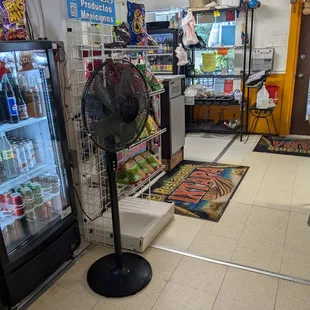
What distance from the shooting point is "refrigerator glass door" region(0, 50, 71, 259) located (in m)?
1.79

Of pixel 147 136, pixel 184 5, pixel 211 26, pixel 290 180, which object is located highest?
pixel 184 5

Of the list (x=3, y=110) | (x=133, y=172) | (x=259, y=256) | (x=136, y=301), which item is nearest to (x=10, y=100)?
(x=3, y=110)

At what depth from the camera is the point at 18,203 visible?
74.1 inches

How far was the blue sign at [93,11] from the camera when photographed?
2.02m

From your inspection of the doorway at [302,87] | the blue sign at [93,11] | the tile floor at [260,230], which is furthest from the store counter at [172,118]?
the doorway at [302,87]

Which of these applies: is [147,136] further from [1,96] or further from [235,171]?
[235,171]

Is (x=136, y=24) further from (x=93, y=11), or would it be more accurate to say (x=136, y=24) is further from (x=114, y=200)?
(x=114, y=200)

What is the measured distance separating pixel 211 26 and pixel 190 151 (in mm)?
2135

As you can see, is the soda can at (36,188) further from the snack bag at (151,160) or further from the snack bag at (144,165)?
the snack bag at (151,160)

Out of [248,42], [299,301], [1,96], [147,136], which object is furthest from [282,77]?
[1,96]

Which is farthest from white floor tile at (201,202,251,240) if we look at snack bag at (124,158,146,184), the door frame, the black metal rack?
the door frame

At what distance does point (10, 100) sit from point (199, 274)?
1.53 metres

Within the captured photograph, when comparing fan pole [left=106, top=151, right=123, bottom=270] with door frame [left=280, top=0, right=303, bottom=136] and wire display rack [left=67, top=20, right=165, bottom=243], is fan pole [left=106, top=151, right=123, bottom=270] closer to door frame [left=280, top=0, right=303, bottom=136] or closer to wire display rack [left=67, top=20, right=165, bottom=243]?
wire display rack [left=67, top=20, right=165, bottom=243]

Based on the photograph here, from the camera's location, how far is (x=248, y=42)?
16.2ft
